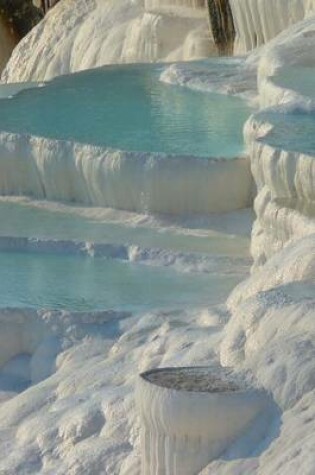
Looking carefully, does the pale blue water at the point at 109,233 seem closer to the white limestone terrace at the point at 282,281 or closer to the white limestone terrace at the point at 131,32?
the white limestone terrace at the point at 282,281

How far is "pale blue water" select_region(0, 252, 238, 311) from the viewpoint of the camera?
11.2 metres

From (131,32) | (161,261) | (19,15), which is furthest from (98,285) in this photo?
(19,15)

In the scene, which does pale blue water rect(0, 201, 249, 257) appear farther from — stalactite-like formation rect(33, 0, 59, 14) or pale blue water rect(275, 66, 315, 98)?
stalactite-like formation rect(33, 0, 59, 14)

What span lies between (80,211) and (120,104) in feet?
7.67

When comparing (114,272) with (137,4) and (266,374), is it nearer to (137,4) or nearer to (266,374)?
(266,374)

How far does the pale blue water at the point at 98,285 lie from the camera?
440 inches

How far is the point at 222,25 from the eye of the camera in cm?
1902

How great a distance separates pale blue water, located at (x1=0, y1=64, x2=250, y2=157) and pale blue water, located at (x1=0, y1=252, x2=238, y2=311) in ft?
5.15

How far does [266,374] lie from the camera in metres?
7.80

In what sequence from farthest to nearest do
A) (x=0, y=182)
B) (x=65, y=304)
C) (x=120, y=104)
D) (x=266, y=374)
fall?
(x=120, y=104)
(x=0, y=182)
(x=65, y=304)
(x=266, y=374)

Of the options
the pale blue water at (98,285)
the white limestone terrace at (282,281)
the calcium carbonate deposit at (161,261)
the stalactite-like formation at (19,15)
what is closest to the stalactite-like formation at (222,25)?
the calcium carbonate deposit at (161,261)

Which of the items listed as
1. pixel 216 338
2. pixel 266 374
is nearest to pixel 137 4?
pixel 216 338

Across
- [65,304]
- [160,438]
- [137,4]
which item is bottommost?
[137,4]

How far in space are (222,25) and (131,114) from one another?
12.5 ft
